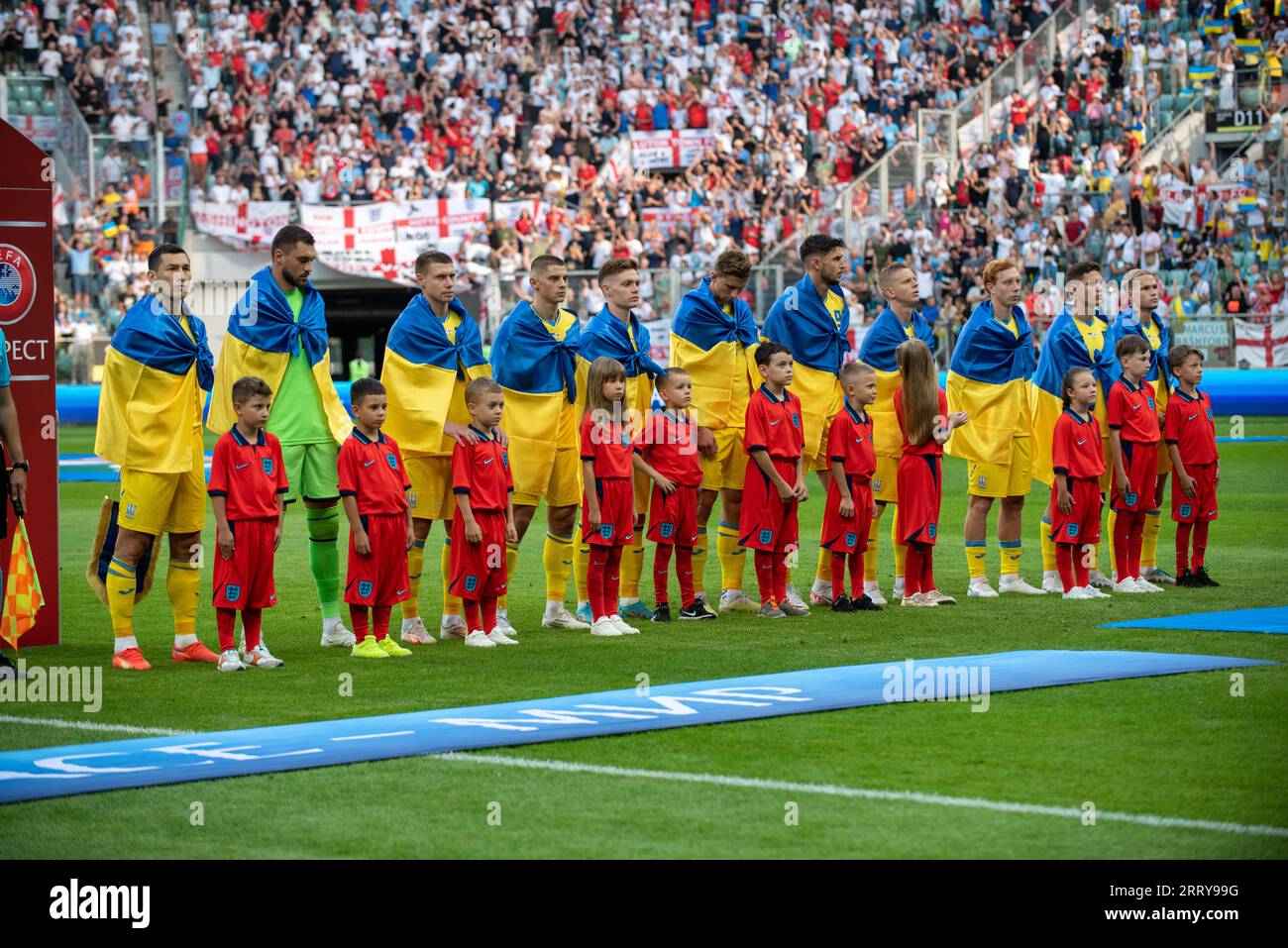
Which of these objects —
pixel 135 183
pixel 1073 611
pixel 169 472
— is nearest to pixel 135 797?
pixel 169 472

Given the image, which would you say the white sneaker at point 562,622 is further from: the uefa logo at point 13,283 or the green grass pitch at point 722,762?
the uefa logo at point 13,283

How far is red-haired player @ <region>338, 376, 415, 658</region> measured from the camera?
9.91 metres

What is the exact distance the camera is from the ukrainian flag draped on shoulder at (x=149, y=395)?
9906 millimetres

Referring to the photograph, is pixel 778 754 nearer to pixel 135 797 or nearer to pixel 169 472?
pixel 135 797

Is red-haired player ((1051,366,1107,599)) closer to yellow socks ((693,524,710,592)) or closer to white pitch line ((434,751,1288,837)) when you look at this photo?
yellow socks ((693,524,710,592))

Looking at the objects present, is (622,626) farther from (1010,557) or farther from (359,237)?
(359,237)

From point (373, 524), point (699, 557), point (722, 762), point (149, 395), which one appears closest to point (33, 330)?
point (149, 395)

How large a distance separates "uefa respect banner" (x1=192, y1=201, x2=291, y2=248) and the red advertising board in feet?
75.7

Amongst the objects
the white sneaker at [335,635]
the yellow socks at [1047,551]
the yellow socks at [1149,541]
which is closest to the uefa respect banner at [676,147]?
the yellow socks at [1149,541]

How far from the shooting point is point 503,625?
10695 millimetres

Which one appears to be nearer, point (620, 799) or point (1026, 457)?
point (620, 799)

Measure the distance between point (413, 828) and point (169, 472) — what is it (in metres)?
4.58

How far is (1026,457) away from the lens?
12.7 metres

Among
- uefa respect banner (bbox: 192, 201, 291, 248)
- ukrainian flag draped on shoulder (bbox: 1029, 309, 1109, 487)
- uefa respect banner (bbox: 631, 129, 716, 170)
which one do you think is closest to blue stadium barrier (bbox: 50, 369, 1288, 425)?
uefa respect banner (bbox: 192, 201, 291, 248)
